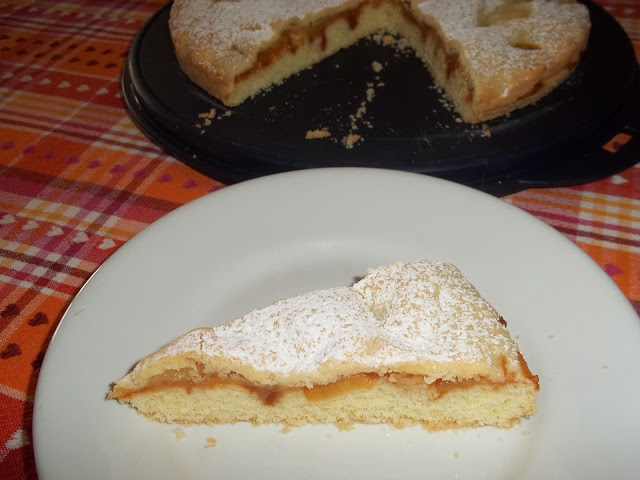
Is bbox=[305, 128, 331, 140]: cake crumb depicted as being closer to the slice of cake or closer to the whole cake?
the whole cake

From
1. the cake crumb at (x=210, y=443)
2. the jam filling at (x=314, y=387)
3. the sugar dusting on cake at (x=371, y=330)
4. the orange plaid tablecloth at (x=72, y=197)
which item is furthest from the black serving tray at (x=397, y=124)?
the cake crumb at (x=210, y=443)

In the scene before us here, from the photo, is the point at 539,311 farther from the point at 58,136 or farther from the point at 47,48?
the point at 47,48

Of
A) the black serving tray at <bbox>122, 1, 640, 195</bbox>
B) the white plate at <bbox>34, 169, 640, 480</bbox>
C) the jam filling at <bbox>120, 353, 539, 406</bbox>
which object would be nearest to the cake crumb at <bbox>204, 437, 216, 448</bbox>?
the white plate at <bbox>34, 169, 640, 480</bbox>

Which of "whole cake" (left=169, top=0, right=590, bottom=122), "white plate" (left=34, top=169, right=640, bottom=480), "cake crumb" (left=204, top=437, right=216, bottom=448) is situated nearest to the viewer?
"white plate" (left=34, top=169, right=640, bottom=480)

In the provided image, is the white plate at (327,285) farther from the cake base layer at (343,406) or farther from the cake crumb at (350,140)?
the cake crumb at (350,140)

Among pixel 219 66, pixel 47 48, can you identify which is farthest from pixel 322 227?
pixel 47 48

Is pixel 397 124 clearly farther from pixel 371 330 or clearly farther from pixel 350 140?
pixel 371 330
